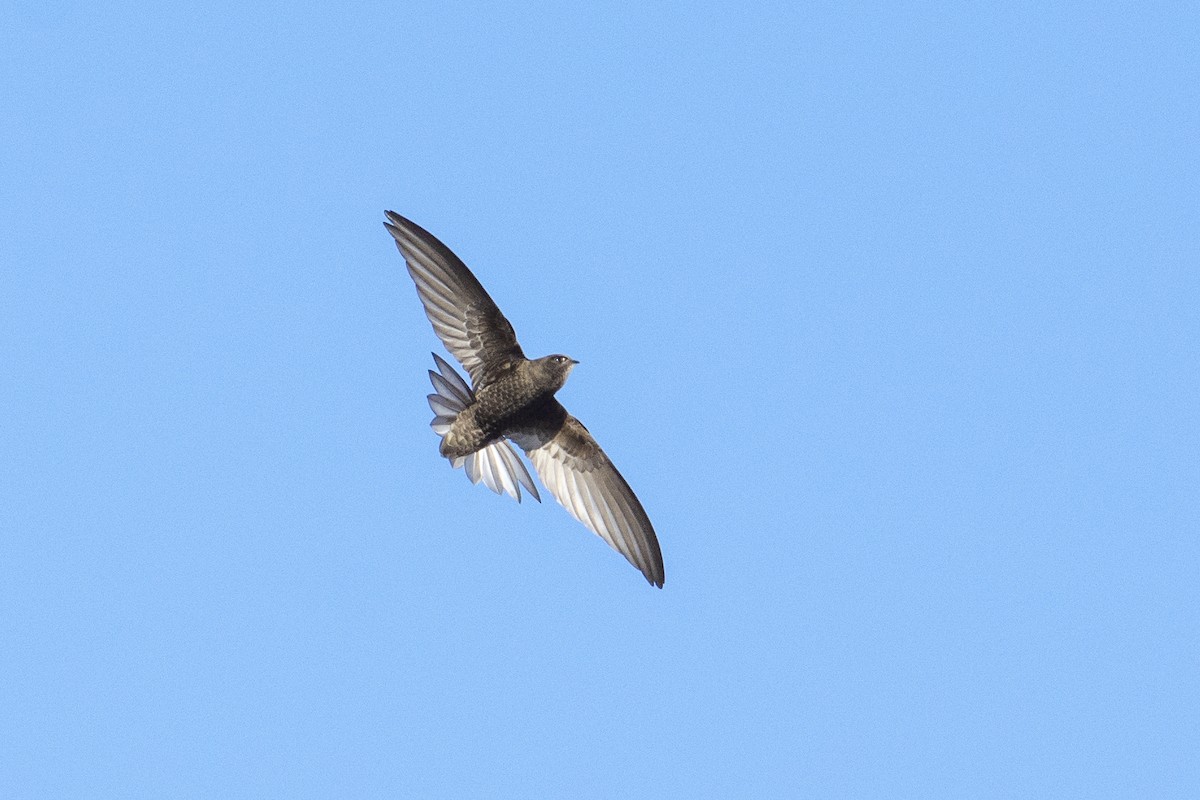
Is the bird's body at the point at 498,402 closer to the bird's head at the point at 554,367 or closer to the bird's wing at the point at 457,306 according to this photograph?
the bird's head at the point at 554,367

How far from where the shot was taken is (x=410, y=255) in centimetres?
1304

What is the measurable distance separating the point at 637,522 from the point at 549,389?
62.3 inches

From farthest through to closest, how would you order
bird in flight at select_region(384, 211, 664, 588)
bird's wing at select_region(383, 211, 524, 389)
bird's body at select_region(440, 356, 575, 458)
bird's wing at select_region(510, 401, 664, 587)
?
bird's wing at select_region(510, 401, 664, 587) → bird's body at select_region(440, 356, 575, 458) → bird in flight at select_region(384, 211, 664, 588) → bird's wing at select_region(383, 211, 524, 389)

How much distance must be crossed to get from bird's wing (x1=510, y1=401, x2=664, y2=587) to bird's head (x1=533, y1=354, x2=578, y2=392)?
0.85m

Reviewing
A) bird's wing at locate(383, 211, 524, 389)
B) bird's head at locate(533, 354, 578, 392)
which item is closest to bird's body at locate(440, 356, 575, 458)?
bird's head at locate(533, 354, 578, 392)

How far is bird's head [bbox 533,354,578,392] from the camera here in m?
13.1

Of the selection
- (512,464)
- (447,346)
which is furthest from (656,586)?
(447,346)

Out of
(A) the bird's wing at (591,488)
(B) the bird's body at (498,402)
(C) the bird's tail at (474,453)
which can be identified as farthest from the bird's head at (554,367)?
(A) the bird's wing at (591,488)

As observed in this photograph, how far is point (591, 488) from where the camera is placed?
14.2 m

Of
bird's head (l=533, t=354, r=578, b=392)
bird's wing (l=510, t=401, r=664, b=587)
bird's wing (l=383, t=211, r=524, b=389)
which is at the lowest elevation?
bird's wing (l=510, t=401, r=664, b=587)

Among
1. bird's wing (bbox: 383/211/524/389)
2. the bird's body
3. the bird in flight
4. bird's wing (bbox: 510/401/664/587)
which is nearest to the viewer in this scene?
bird's wing (bbox: 383/211/524/389)

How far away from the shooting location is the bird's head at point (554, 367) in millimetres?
13117

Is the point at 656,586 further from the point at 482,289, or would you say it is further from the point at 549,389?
the point at 482,289

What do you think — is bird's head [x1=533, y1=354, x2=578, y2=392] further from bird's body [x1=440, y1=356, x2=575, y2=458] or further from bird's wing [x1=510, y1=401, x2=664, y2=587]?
bird's wing [x1=510, y1=401, x2=664, y2=587]
